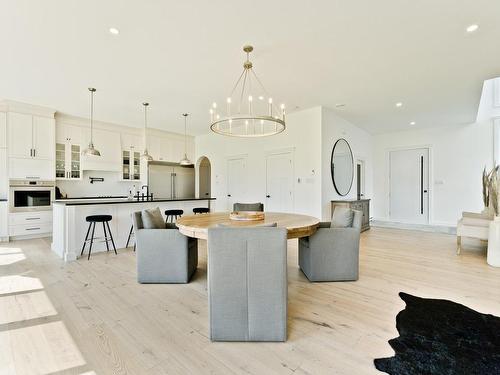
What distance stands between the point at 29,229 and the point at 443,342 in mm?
6621

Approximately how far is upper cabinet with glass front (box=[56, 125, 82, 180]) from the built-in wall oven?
13.9 inches

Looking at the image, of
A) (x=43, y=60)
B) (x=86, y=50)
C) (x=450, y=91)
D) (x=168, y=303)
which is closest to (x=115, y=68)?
(x=86, y=50)

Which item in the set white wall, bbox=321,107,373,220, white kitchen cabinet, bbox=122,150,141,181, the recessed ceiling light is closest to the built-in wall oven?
white kitchen cabinet, bbox=122,150,141,181

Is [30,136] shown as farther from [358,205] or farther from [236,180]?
[358,205]

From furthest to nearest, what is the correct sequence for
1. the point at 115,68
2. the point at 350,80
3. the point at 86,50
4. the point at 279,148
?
the point at 279,148
the point at 350,80
the point at 115,68
the point at 86,50

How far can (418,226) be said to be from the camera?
655 cm

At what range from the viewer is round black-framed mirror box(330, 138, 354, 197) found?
18.0 feet

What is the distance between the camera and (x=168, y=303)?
7.68 ft

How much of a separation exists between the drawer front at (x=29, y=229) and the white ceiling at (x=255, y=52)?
2438 mm

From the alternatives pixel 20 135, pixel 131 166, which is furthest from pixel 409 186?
pixel 20 135

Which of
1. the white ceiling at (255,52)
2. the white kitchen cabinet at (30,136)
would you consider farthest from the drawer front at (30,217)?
the white ceiling at (255,52)

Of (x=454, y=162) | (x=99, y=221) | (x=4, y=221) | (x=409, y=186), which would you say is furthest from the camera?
(x=409, y=186)

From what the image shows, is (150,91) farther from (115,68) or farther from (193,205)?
(193,205)

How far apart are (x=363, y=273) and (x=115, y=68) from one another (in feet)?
13.8
